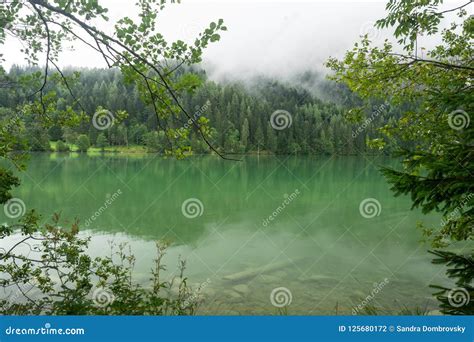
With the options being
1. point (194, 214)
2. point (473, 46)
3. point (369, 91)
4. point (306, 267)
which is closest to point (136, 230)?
point (194, 214)

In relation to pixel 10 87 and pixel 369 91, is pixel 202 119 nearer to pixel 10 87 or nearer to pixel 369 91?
pixel 10 87

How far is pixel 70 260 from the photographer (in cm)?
505

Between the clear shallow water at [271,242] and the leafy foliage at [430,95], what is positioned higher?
the leafy foliage at [430,95]

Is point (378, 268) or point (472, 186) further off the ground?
point (472, 186)

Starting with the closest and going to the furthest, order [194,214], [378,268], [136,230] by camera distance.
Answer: [378,268]
[136,230]
[194,214]

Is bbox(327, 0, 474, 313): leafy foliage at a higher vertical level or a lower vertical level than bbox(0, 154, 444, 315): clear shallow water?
higher

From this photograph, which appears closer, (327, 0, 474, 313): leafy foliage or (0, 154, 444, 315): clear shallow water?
(327, 0, 474, 313): leafy foliage

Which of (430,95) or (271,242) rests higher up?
(430,95)

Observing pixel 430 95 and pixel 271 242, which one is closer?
pixel 430 95

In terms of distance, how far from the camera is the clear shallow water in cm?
1088

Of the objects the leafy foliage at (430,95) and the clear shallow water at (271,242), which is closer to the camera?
the leafy foliage at (430,95)

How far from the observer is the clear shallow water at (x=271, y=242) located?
428 inches

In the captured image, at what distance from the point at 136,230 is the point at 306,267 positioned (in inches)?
411

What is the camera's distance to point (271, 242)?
17812 millimetres
